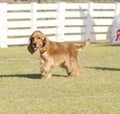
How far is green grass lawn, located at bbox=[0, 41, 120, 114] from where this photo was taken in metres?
8.63

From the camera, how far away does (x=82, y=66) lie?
558 inches

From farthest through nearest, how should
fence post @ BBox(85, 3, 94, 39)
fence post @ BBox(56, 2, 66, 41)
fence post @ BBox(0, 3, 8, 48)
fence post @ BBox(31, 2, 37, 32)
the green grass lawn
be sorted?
fence post @ BBox(85, 3, 94, 39) → fence post @ BBox(56, 2, 66, 41) → fence post @ BBox(31, 2, 37, 32) → fence post @ BBox(0, 3, 8, 48) → the green grass lawn

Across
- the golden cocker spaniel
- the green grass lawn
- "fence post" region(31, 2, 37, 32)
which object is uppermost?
"fence post" region(31, 2, 37, 32)

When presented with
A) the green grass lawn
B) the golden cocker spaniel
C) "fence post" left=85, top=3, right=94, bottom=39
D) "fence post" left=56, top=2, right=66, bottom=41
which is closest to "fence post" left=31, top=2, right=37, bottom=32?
"fence post" left=56, top=2, right=66, bottom=41

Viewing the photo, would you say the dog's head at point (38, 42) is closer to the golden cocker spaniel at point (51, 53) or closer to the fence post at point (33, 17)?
the golden cocker spaniel at point (51, 53)

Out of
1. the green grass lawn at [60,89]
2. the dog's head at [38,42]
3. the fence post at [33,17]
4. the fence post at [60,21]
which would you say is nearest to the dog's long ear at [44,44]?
the dog's head at [38,42]

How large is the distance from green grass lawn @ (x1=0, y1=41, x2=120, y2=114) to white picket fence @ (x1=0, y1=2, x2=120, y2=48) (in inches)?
190

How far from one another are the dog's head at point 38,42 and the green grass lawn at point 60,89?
682 millimetres

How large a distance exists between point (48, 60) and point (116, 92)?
2.04 metres

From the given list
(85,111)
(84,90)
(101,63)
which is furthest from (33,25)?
(85,111)

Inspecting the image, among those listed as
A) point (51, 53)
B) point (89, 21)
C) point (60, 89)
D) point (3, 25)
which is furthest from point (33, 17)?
point (60, 89)

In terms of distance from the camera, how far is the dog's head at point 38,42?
11.3 meters

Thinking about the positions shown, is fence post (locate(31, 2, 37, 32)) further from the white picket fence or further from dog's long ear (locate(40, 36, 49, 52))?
dog's long ear (locate(40, 36, 49, 52))

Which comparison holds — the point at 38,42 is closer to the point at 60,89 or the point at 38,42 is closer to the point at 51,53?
the point at 51,53
